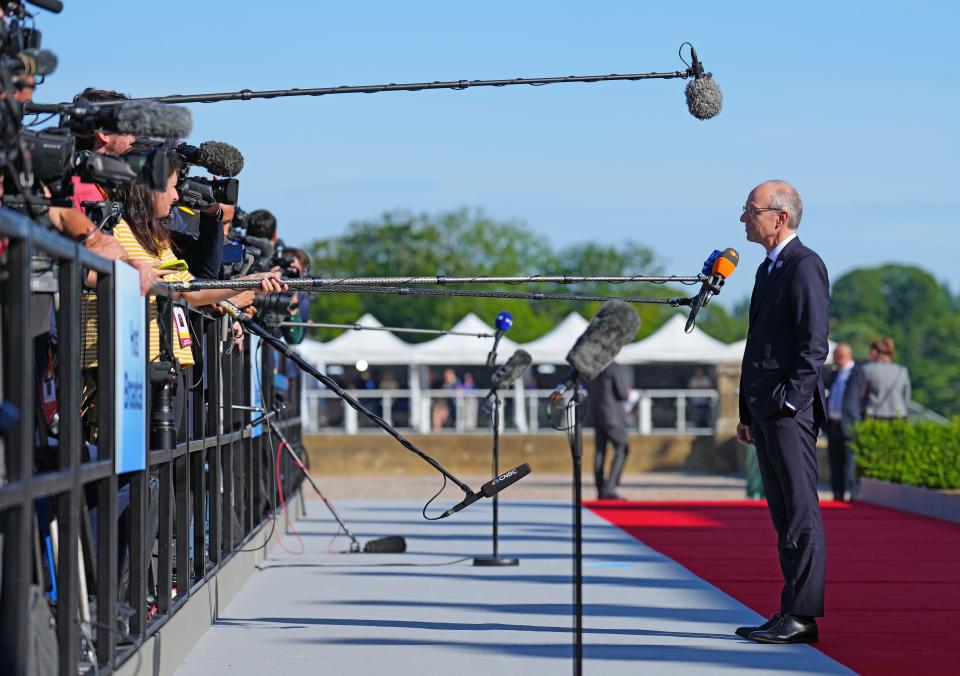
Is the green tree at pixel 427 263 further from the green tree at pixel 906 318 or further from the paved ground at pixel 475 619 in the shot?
the paved ground at pixel 475 619

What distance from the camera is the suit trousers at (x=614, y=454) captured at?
1914 cm

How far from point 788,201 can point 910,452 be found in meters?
9.91

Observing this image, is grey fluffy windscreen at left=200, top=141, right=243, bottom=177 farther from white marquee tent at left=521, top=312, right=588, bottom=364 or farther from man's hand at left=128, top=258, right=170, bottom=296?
white marquee tent at left=521, top=312, right=588, bottom=364

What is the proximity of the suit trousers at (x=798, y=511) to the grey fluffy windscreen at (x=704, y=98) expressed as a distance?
4.27 feet

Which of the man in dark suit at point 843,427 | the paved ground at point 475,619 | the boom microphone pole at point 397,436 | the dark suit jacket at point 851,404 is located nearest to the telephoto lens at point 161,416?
the paved ground at point 475,619

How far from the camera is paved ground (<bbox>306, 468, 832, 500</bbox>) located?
21812 mm

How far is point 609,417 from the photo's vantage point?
19453mm

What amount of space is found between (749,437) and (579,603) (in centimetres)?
247

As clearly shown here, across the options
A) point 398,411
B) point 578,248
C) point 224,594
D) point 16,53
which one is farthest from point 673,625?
point 578,248

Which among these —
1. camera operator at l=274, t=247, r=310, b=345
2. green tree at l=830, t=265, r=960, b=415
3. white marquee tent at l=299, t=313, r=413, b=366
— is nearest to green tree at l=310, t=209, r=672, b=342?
green tree at l=830, t=265, r=960, b=415

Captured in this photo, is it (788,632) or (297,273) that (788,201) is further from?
(297,273)

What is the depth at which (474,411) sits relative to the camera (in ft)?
105

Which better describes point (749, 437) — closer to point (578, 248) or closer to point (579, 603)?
point (579, 603)

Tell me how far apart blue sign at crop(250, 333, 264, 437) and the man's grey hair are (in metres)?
3.23
